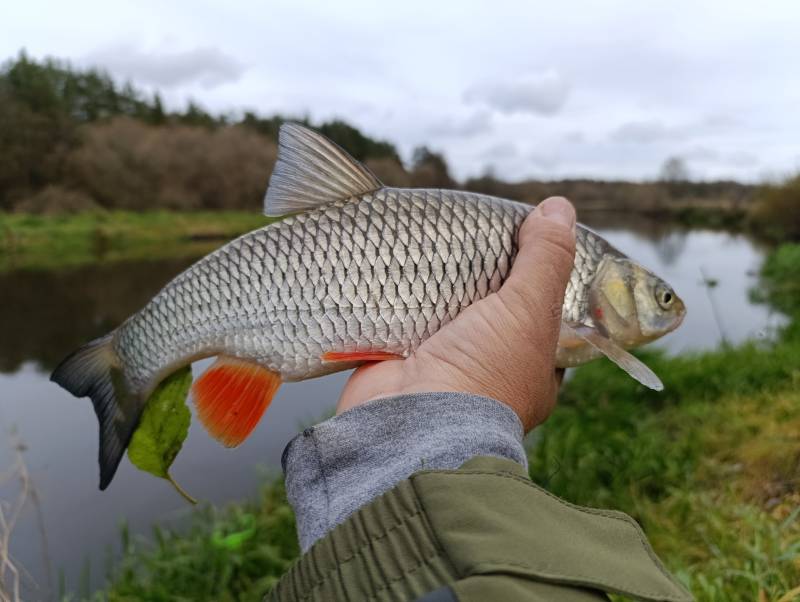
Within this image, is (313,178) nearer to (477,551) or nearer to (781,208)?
(477,551)

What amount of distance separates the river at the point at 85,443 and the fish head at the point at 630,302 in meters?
2.59

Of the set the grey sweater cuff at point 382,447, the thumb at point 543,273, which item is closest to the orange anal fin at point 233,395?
the grey sweater cuff at point 382,447

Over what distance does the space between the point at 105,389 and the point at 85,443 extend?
503 centimetres

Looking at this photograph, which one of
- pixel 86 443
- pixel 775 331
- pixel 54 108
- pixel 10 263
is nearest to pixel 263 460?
pixel 86 443

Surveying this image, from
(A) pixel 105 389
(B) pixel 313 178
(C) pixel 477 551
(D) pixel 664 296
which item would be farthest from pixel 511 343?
(A) pixel 105 389

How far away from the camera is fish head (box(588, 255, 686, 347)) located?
1.85 m

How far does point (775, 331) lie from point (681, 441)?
13.5 feet

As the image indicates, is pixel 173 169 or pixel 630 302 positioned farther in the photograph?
pixel 173 169

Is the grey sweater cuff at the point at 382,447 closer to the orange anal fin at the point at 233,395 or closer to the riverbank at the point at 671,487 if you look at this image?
the orange anal fin at the point at 233,395

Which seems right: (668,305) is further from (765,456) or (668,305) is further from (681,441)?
(681,441)

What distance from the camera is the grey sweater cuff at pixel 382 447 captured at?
1.15 m

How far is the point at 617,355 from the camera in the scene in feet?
5.86

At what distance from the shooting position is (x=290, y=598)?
96 cm

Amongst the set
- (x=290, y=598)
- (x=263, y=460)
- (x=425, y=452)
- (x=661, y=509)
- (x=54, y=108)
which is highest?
(x=54, y=108)
